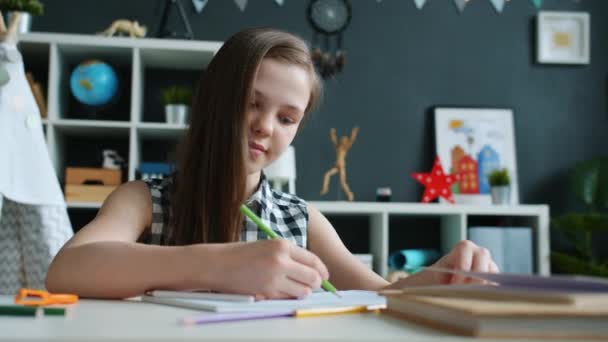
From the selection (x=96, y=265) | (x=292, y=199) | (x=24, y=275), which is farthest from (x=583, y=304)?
(x=24, y=275)

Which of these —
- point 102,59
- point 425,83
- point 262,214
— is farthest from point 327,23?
point 262,214

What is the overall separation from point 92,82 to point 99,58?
0.60ft

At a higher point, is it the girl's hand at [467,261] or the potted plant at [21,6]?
the potted plant at [21,6]

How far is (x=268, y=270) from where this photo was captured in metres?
0.64

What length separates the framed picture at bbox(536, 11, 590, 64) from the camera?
3107mm

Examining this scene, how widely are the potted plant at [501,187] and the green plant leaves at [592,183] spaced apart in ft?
1.24

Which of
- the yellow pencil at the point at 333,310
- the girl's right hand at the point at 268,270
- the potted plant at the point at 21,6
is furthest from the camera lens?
the potted plant at the point at 21,6

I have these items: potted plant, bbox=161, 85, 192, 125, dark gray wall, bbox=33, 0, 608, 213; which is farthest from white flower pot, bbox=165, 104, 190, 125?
dark gray wall, bbox=33, 0, 608, 213

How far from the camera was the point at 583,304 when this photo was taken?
0.45 metres

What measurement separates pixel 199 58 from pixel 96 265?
2070 millimetres

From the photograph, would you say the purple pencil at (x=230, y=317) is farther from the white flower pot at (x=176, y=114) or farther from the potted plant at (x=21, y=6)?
the white flower pot at (x=176, y=114)

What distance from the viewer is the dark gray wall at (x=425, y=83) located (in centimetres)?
299

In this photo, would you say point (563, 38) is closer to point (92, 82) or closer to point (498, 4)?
point (498, 4)

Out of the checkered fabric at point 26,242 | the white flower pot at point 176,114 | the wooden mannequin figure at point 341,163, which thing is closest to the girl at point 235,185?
the checkered fabric at point 26,242
